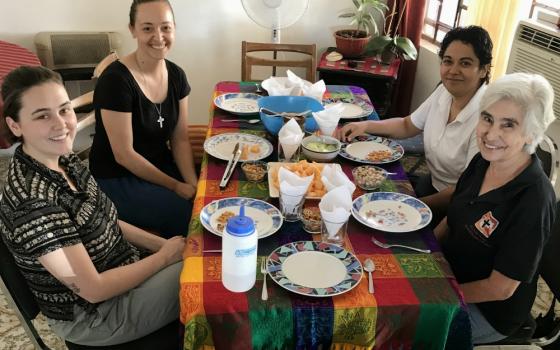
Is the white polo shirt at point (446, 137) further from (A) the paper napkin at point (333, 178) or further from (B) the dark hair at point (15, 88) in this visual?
(B) the dark hair at point (15, 88)

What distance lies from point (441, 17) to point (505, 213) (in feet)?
7.81

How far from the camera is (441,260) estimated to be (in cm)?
126

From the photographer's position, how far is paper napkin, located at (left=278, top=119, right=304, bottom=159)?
1.66 meters

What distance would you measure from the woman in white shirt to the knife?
0.44 metres

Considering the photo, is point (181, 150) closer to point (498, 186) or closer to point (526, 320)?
point (498, 186)

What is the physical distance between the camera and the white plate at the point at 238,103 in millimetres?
2113

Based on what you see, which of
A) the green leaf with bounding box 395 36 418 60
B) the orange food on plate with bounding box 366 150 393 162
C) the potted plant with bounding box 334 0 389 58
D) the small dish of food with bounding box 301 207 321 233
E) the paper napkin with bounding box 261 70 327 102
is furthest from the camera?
the potted plant with bounding box 334 0 389 58

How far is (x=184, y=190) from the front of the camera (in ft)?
6.61

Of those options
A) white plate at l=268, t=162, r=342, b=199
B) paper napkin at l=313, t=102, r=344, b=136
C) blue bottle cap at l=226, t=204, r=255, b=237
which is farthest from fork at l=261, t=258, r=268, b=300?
paper napkin at l=313, t=102, r=344, b=136

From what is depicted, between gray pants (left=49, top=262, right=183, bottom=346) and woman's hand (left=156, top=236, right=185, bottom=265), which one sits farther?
woman's hand (left=156, top=236, right=185, bottom=265)

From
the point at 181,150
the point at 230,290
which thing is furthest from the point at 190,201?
the point at 230,290

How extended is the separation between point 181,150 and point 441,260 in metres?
1.27

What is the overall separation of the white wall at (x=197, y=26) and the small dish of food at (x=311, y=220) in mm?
2324

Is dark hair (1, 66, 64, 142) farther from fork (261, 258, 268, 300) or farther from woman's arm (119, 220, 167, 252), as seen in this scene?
fork (261, 258, 268, 300)
